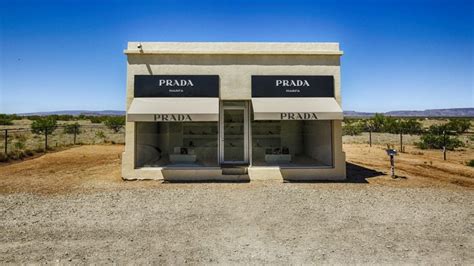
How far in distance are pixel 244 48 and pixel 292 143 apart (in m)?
4.55

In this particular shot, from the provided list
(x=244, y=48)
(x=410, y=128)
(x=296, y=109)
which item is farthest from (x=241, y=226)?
(x=410, y=128)

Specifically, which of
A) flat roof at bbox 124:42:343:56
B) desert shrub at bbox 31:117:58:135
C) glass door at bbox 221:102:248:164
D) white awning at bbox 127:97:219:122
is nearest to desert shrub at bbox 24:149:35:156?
desert shrub at bbox 31:117:58:135

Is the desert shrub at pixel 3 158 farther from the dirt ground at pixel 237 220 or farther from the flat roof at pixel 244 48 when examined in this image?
the flat roof at pixel 244 48

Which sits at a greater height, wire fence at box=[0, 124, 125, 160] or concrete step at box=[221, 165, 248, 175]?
wire fence at box=[0, 124, 125, 160]

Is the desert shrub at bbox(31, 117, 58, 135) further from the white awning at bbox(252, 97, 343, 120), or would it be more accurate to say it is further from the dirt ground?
the white awning at bbox(252, 97, 343, 120)

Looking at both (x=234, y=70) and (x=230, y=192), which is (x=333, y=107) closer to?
(x=234, y=70)

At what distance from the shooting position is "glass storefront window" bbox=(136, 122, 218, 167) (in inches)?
421

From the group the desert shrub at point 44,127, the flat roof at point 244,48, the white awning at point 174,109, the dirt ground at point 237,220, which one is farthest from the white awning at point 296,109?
the desert shrub at point 44,127

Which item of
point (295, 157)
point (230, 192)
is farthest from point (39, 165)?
point (295, 157)

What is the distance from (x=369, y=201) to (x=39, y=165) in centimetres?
1423

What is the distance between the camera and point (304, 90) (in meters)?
10.5

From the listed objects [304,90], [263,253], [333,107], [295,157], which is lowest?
[263,253]

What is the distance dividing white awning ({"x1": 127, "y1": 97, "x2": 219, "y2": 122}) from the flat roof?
191 cm

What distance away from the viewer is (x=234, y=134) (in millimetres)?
10945
